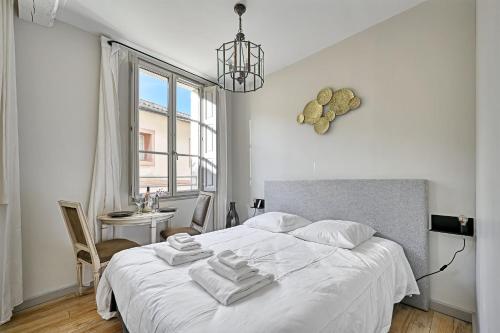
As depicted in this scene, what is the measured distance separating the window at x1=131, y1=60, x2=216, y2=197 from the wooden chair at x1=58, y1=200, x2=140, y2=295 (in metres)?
0.78

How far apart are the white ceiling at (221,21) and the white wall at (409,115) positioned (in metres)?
0.22

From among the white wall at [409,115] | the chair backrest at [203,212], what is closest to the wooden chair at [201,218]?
the chair backrest at [203,212]

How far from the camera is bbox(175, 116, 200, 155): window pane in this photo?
3.49m

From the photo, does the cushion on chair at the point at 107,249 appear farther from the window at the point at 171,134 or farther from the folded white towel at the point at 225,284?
the folded white towel at the point at 225,284

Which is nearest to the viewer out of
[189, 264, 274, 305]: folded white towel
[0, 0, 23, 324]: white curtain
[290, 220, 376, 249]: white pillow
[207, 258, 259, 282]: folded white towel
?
[189, 264, 274, 305]: folded white towel

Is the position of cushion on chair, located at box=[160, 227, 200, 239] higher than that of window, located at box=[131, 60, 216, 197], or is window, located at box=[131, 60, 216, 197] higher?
window, located at box=[131, 60, 216, 197]

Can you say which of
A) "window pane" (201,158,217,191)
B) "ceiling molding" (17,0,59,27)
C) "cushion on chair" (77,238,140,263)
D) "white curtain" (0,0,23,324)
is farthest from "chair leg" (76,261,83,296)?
"ceiling molding" (17,0,59,27)

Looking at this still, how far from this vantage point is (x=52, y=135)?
7.60 feet

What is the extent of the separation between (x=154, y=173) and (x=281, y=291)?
8.28ft

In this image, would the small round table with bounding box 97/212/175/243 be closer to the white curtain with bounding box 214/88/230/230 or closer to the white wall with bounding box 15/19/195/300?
the white wall with bounding box 15/19/195/300

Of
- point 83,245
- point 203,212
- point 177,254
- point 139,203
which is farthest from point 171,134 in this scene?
point 177,254

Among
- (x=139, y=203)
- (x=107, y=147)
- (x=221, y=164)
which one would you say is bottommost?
(x=139, y=203)

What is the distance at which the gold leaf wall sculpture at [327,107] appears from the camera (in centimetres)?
264

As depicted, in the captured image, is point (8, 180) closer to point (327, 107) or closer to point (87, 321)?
point (87, 321)
